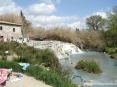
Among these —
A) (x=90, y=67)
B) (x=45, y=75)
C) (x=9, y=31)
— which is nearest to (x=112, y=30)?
(x=9, y=31)

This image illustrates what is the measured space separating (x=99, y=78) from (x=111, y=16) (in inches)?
1941

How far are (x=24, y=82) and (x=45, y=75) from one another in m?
1.35

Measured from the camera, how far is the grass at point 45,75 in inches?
754

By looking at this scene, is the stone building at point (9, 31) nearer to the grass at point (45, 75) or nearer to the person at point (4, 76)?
the grass at point (45, 75)

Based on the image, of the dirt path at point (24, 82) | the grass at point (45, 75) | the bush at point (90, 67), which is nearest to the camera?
the dirt path at point (24, 82)

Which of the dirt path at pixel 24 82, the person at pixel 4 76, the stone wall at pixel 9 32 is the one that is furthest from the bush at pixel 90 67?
the stone wall at pixel 9 32

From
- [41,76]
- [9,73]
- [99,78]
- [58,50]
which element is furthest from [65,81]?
[58,50]

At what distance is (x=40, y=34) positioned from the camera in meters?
75.6

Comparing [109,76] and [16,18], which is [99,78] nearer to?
[109,76]

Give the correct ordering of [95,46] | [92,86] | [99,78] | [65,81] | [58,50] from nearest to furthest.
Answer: [65,81] < [92,86] < [99,78] < [58,50] < [95,46]

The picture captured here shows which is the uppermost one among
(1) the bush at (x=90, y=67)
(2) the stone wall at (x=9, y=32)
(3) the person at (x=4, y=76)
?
(2) the stone wall at (x=9, y=32)

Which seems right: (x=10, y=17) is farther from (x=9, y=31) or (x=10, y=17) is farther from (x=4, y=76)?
(x=4, y=76)

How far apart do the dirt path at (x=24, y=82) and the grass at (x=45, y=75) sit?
390 millimetres

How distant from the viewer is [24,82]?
1945 cm
